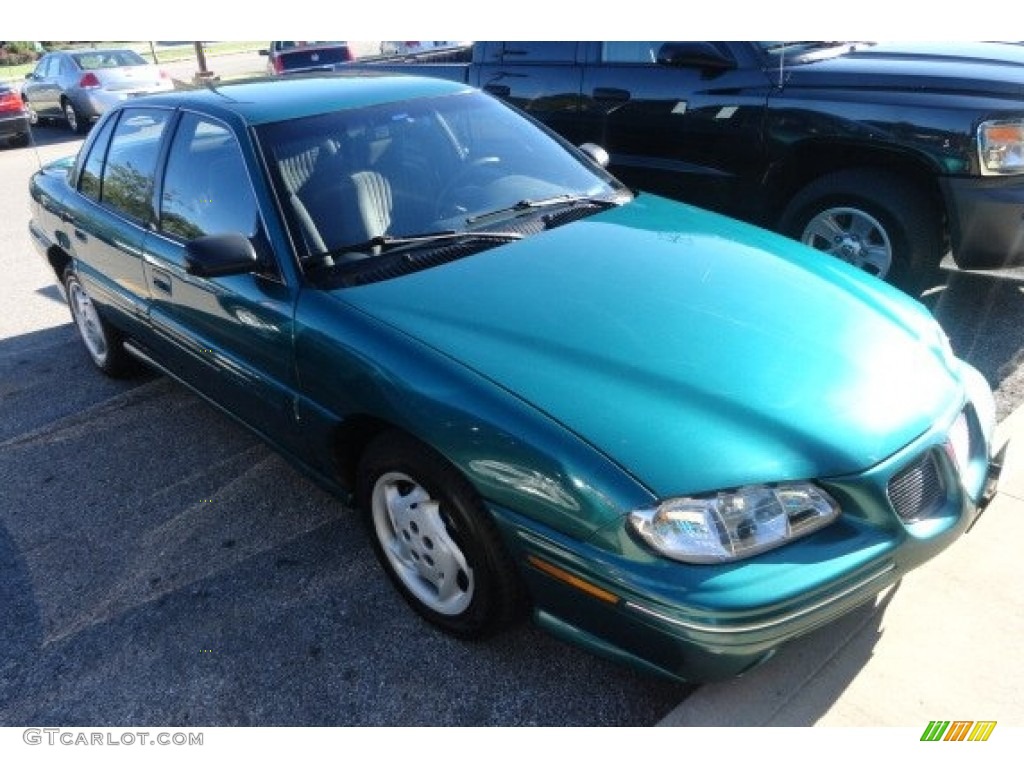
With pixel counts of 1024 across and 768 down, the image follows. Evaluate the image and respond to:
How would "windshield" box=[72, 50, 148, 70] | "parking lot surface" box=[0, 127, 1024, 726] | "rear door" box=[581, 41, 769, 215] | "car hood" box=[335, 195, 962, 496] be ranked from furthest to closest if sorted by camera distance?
"windshield" box=[72, 50, 148, 70], "rear door" box=[581, 41, 769, 215], "parking lot surface" box=[0, 127, 1024, 726], "car hood" box=[335, 195, 962, 496]

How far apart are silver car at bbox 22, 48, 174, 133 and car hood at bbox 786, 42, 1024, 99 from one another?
505 inches

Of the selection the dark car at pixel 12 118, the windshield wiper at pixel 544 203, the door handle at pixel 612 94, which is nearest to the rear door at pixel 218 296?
the windshield wiper at pixel 544 203

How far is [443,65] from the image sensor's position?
20.0 ft

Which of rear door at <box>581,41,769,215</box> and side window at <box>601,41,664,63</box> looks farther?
Result: side window at <box>601,41,664,63</box>

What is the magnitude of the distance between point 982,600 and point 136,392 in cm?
412

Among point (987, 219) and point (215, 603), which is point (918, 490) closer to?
point (215, 603)

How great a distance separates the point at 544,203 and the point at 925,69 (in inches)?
93.7

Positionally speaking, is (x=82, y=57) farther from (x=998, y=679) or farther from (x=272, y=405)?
(x=998, y=679)

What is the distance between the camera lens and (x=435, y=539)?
8.04 ft

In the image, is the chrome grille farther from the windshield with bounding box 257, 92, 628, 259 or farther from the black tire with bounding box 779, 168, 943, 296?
the black tire with bounding box 779, 168, 943, 296

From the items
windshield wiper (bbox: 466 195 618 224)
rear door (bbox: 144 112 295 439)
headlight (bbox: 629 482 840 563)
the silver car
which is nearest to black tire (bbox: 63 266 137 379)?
rear door (bbox: 144 112 295 439)

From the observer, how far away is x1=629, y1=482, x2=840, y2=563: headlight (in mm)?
1924

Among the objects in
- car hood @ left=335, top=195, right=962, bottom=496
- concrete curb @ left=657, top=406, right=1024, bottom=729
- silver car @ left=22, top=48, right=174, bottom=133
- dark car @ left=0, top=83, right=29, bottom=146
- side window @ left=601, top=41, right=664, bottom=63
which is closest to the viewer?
car hood @ left=335, top=195, right=962, bottom=496

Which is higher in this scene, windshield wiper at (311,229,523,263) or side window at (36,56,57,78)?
windshield wiper at (311,229,523,263)
